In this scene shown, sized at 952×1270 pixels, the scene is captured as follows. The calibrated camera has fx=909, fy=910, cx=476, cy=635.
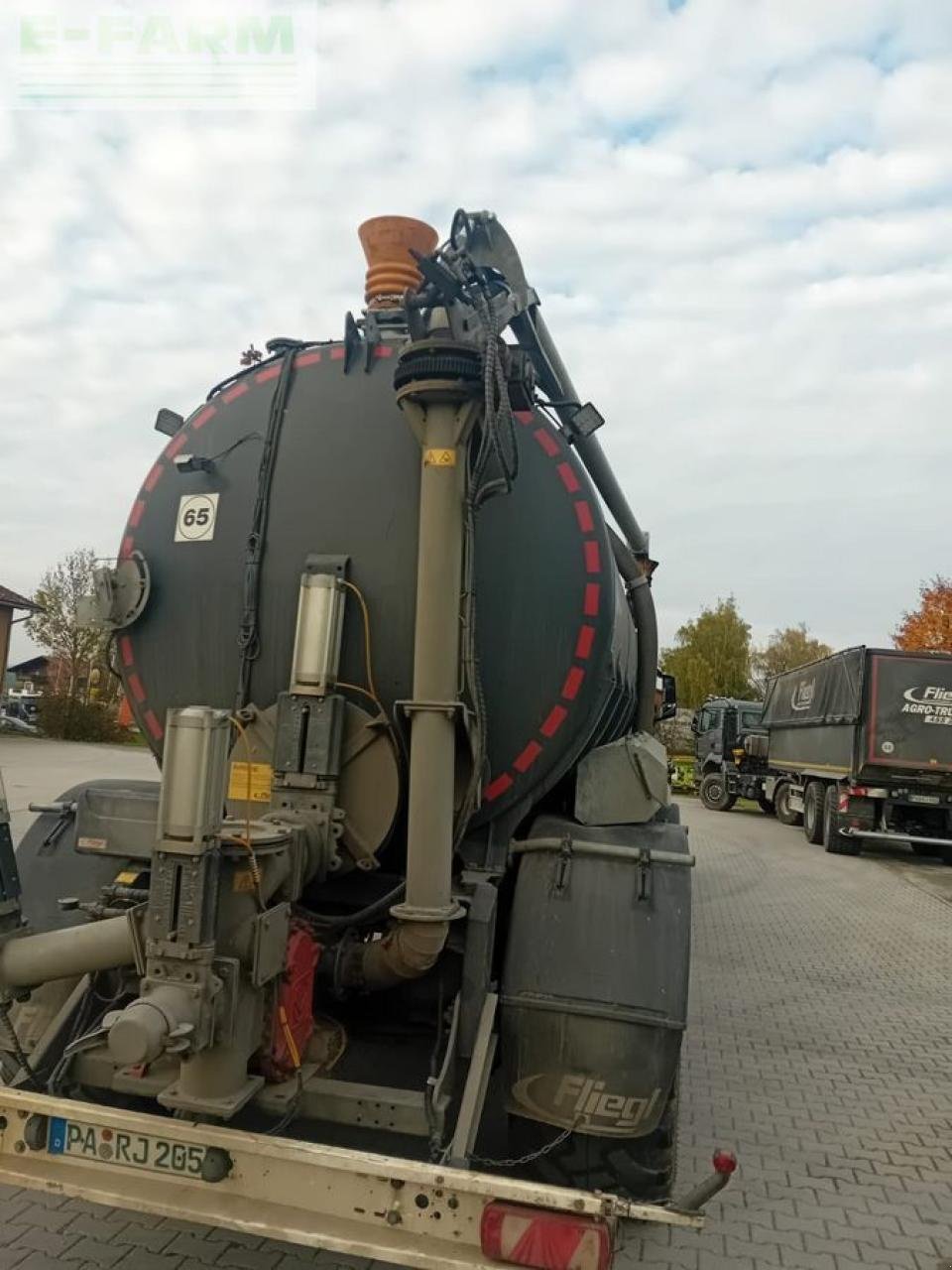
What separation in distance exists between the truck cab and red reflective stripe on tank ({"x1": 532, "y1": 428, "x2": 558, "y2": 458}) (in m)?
18.2

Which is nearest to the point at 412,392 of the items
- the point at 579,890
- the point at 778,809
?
the point at 579,890

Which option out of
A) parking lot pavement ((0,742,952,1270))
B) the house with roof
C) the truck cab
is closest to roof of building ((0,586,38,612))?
the house with roof

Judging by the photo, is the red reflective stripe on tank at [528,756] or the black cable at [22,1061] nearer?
the black cable at [22,1061]

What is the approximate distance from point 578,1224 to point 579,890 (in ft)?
3.25

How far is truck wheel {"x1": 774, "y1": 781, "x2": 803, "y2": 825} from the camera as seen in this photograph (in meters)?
18.0

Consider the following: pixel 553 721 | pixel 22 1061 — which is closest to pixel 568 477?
pixel 553 721

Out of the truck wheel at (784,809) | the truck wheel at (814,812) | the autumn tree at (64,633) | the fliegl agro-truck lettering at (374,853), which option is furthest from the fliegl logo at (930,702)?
the autumn tree at (64,633)

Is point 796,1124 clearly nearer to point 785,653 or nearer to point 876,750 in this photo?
point 876,750

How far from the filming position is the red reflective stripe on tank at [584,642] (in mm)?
3160

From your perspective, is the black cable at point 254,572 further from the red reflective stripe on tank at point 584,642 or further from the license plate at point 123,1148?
the license plate at point 123,1148

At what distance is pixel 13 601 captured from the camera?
31375 mm

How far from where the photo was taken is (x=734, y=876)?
465 inches

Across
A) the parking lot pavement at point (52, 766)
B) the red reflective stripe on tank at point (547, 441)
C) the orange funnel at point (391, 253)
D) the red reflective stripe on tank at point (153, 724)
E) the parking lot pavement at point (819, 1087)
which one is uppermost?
the orange funnel at point (391, 253)

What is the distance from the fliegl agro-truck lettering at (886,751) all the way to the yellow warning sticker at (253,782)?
12.3 meters
